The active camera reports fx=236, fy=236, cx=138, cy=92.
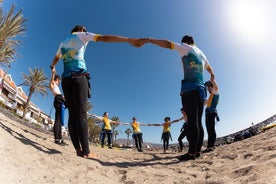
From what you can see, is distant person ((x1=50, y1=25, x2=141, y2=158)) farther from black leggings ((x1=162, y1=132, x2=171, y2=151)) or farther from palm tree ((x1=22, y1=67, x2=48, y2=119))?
palm tree ((x1=22, y1=67, x2=48, y2=119))

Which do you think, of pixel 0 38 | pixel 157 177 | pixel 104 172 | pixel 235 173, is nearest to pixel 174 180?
pixel 157 177

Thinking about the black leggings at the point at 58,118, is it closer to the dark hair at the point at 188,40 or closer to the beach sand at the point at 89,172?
the beach sand at the point at 89,172

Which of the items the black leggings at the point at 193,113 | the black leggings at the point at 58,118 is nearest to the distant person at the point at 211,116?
the black leggings at the point at 193,113

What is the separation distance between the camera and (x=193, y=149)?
4.37 metres

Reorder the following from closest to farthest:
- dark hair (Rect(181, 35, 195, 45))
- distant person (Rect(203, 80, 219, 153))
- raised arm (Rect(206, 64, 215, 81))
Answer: dark hair (Rect(181, 35, 195, 45)) < raised arm (Rect(206, 64, 215, 81)) < distant person (Rect(203, 80, 219, 153))

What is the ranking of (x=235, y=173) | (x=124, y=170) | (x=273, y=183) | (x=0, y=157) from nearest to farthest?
(x=273, y=183) < (x=0, y=157) < (x=235, y=173) < (x=124, y=170)

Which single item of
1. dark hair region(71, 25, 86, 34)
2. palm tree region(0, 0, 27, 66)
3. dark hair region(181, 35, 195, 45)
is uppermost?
palm tree region(0, 0, 27, 66)

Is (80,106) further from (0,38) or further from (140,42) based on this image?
(0,38)

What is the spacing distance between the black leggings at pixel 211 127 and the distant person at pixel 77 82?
3.45m

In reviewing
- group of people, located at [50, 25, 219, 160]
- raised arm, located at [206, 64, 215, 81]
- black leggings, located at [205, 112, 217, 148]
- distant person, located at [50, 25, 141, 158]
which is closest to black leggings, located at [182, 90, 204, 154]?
group of people, located at [50, 25, 219, 160]

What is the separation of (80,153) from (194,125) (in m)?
2.06

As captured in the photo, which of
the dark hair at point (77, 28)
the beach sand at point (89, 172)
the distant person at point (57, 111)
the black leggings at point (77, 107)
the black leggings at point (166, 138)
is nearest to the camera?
the beach sand at point (89, 172)

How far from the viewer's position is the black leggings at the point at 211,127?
6.40m

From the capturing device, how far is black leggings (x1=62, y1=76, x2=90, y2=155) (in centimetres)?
376
